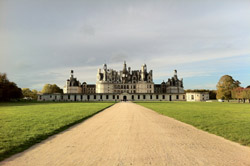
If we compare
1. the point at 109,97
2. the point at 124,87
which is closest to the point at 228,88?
the point at 109,97

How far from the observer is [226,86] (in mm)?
59812

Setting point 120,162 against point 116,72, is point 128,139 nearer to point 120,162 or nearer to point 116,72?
Result: point 120,162

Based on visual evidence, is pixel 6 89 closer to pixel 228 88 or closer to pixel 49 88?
pixel 49 88

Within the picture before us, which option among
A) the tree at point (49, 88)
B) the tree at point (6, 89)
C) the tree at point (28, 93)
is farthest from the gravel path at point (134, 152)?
the tree at point (28, 93)

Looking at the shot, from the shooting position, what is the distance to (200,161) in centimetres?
556

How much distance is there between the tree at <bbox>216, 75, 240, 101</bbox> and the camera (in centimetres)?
5875

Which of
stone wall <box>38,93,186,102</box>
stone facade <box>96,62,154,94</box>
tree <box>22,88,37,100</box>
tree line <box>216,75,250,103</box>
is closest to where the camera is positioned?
tree line <box>216,75,250,103</box>

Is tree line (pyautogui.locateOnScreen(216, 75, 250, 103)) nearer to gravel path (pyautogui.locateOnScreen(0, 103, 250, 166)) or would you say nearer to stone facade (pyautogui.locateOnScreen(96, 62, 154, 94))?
stone facade (pyautogui.locateOnScreen(96, 62, 154, 94))

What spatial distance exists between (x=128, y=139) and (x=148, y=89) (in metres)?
92.1

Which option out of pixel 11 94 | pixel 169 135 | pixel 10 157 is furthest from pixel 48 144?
pixel 11 94

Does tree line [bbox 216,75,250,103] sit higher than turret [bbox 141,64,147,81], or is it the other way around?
turret [bbox 141,64,147,81]

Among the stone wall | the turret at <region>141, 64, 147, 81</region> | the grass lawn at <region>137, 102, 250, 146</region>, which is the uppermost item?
the turret at <region>141, 64, 147, 81</region>

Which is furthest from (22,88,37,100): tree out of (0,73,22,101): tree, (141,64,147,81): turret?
(141,64,147,81): turret

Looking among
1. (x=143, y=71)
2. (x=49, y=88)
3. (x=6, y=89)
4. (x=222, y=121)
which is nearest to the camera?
(x=222, y=121)
